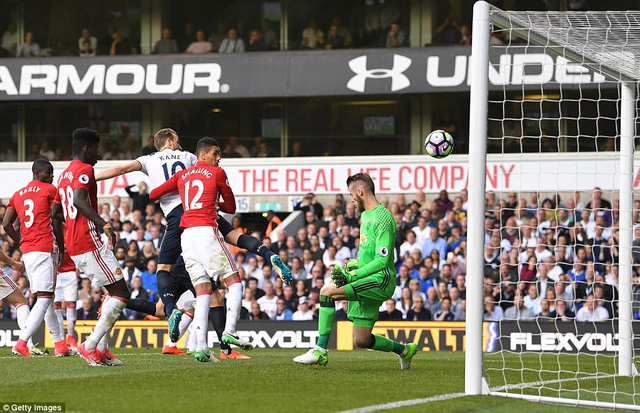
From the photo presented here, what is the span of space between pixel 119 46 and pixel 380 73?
6.92 meters

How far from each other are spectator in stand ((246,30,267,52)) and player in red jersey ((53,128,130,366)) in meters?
15.2

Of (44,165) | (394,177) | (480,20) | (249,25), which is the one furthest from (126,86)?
(480,20)

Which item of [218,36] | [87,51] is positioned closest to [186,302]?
[218,36]

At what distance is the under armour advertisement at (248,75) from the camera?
23.3 metres

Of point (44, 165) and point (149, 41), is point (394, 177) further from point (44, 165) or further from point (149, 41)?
point (44, 165)

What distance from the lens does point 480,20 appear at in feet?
25.8

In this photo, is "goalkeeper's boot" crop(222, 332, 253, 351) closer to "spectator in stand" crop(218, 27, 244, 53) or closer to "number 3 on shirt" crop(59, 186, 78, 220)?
"number 3 on shirt" crop(59, 186, 78, 220)

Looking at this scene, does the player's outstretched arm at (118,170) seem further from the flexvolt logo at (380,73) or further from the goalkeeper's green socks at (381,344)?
the flexvolt logo at (380,73)

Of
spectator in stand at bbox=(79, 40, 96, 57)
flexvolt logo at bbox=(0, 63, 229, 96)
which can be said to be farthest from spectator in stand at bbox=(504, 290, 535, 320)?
spectator in stand at bbox=(79, 40, 96, 57)

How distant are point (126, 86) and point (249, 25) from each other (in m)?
3.48

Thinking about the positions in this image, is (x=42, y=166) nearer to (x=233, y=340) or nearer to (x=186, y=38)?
(x=233, y=340)

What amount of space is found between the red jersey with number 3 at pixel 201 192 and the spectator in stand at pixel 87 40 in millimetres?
16528

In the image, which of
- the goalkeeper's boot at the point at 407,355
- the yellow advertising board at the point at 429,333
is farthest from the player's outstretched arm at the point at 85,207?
the yellow advertising board at the point at 429,333

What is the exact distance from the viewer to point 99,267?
9.50m
